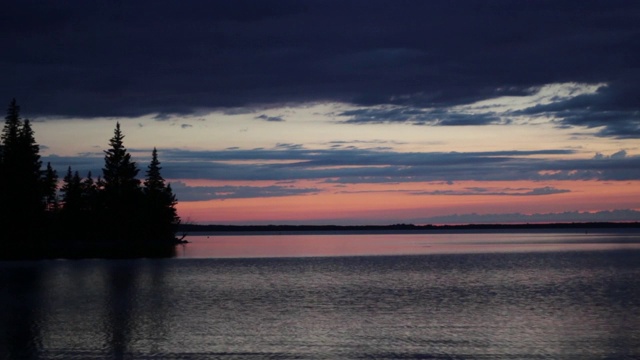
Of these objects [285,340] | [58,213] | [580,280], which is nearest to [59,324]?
[285,340]

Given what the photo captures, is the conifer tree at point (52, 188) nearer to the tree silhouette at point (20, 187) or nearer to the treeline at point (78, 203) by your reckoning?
the treeline at point (78, 203)

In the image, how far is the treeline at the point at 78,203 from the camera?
3590 inches

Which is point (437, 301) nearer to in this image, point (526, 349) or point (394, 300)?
point (394, 300)

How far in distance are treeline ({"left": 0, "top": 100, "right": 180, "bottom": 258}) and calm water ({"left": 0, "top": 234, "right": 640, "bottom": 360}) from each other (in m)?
25.9

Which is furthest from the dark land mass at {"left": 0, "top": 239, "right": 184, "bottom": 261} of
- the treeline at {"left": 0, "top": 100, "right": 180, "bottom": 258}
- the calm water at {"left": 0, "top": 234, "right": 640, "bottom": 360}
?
the calm water at {"left": 0, "top": 234, "right": 640, "bottom": 360}

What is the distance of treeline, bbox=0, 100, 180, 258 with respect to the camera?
91188mm

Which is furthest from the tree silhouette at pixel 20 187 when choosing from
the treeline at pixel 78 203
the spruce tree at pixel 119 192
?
the spruce tree at pixel 119 192

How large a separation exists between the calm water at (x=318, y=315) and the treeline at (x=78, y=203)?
85.1 ft

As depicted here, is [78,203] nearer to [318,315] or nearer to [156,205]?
[156,205]

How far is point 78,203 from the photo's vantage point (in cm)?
11700

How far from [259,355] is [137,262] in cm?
6295

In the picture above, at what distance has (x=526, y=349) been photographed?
92.6 feet

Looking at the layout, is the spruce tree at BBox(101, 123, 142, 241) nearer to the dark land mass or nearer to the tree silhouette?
the dark land mass

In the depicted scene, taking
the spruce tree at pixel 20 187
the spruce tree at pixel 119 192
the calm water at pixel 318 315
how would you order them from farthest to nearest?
the spruce tree at pixel 119 192
the spruce tree at pixel 20 187
the calm water at pixel 318 315
